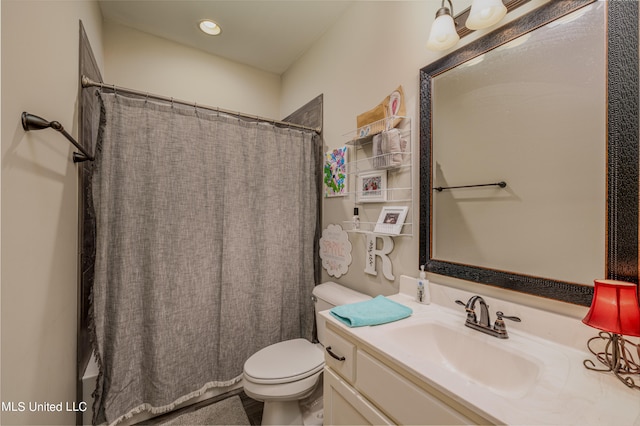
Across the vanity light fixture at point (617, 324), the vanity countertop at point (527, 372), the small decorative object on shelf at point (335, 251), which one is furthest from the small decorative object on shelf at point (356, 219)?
the vanity light fixture at point (617, 324)

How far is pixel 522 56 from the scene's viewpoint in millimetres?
930

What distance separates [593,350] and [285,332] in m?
1.59

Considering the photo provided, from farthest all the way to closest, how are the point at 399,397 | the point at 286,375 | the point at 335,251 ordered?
1. the point at 335,251
2. the point at 286,375
3. the point at 399,397

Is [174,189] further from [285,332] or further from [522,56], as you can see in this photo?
[522,56]

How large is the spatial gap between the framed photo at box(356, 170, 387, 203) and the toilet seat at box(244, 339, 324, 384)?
958 mm

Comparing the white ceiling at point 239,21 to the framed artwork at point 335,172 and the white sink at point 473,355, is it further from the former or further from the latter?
the white sink at point 473,355

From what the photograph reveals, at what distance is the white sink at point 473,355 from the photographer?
0.77 metres

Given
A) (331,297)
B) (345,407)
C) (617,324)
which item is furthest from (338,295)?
(617,324)

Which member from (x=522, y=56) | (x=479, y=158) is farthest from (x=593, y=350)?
(x=522, y=56)

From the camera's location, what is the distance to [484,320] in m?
0.93

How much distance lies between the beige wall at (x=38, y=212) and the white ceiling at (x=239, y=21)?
73cm

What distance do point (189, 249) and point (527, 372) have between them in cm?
162

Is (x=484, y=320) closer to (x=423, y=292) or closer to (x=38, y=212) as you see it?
(x=423, y=292)

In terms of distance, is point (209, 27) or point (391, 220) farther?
point (209, 27)
